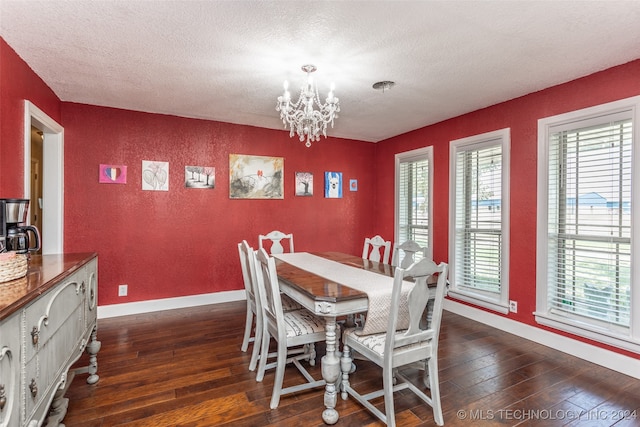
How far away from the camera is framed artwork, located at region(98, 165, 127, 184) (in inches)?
144

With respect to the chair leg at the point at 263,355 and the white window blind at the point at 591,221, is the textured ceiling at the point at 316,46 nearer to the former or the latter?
the white window blind at the point at 591,221

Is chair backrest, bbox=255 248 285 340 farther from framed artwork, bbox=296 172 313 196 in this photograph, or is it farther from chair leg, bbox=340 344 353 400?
framed artwork, bbox=296 172 313 196

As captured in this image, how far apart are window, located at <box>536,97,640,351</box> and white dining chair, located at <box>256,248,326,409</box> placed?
89.0 inches

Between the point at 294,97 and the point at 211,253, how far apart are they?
7.35 feet

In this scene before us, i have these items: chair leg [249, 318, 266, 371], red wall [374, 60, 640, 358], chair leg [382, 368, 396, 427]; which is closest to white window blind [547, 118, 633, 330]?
red wall [374, 60, 640, 358]

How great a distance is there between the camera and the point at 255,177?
14.7 feet

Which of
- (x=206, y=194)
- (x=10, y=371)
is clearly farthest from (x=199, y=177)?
(x=10, y=371)

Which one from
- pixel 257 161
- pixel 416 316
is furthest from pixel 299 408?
pixel 257 161

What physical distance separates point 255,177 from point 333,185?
1.24 m

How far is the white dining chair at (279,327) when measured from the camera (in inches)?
81.4

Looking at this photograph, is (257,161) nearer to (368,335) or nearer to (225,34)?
(225,34)

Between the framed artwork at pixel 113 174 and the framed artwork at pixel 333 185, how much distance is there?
265cm

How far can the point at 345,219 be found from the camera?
5.20 meters

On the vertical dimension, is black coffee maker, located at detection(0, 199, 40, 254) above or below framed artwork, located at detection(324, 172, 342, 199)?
below
